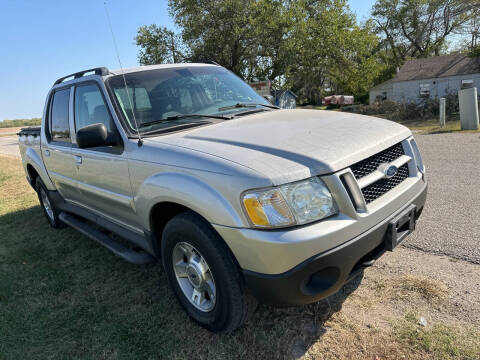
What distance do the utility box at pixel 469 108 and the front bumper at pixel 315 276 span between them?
35.1 ft

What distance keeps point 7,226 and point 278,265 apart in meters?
5.47

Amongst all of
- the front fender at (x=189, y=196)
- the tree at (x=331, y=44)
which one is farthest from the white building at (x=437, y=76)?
the front fender at (x=189, y=196)

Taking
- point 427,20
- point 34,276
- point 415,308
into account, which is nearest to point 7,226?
point 34,276

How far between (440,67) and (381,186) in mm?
38085

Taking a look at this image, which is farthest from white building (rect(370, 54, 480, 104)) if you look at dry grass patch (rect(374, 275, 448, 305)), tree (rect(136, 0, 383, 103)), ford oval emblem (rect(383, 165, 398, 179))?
ford oval emblem (rect(383, 165, 398, 179))

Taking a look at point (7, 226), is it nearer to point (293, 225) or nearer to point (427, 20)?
point (293, 225)

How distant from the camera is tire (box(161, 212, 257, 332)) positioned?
86.1 inches

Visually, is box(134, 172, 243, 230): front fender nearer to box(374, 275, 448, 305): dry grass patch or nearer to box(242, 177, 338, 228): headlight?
box(242, 177, 338, 228): headlight

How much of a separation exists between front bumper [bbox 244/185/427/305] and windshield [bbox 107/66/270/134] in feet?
5.12

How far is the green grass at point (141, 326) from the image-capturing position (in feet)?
7.70

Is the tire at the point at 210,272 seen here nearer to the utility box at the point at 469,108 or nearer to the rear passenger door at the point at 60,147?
the rear passenger door at the point at 60,147

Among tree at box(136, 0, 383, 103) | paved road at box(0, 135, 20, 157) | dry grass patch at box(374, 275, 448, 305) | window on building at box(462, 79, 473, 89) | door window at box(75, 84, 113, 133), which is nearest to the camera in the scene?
dry grass patch at box(374, 275, 448, 305)

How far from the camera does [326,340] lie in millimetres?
2422

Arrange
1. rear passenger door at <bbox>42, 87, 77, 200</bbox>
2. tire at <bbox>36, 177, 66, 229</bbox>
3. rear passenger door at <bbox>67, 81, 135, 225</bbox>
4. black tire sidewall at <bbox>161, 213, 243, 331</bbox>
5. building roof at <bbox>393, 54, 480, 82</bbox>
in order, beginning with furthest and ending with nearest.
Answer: building roof at <bbox>393, 54, 480, 82</bbox> < tire at <bbox>36, 177, 66, 229</bbox> < rear passenger door at <bbox>42, 87, 77, 200</bbox> < rear passenger door at <bbox>67, 81, 135, 225</bbox> < black tire sidewall at <bbox>161, 213, 243, 331</bbox>
